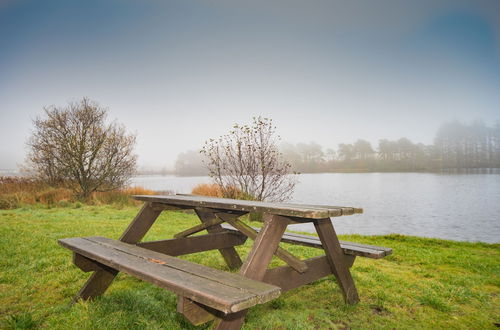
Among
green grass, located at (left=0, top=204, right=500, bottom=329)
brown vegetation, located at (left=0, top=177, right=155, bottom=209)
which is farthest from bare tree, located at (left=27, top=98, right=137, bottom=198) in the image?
green grass, located at (left=0, top=204, right=500, bottom=329)

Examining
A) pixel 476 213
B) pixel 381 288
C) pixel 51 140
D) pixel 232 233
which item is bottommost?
pixel 476 213

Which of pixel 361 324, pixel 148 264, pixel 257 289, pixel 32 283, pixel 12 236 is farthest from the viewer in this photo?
pixel 12 236

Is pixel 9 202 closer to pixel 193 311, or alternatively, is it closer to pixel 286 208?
pixel 193 311

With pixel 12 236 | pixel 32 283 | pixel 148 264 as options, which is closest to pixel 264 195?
pixel 12 236

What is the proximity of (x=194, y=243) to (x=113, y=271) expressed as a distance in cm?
87

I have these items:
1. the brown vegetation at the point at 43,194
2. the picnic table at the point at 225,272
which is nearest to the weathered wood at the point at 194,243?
the picnic table at the point at 225,272

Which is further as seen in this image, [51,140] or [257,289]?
[51,140]

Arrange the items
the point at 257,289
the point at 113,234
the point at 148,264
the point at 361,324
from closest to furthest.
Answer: the point at 257,289, the point at 148,264, the point at 361,324, the point at 113,234

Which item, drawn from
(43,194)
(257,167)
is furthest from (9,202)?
(257,167)

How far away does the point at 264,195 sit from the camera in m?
11.3

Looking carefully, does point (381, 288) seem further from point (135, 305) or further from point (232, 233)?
point (135, 305)

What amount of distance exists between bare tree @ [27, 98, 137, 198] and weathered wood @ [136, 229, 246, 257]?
45.2 feet

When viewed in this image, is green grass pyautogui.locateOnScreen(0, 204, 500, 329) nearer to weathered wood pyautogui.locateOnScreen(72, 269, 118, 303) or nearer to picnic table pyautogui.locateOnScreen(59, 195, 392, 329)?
weathered wood pyautogui.locateOnScreen(72, 269, 118, 303)

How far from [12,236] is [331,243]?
6209 mm
